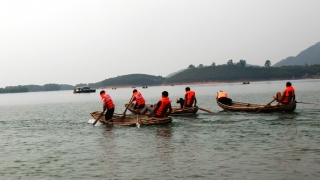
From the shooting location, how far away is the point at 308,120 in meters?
24.7

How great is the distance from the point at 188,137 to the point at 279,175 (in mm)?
8616

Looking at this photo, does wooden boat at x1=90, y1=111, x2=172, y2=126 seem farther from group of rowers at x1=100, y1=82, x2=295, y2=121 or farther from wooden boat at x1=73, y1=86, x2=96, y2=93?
wooden boat at x1=73, y1=86, x2=96, y2=93

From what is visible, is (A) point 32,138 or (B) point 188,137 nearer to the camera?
(B) point 188,137

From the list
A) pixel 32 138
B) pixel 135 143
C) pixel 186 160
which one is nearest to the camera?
pixel 186 160

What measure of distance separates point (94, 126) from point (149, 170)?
1445cm

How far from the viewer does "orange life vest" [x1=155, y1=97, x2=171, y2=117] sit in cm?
2394

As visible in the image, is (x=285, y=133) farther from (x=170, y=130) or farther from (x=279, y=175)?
(x=279, y=175)

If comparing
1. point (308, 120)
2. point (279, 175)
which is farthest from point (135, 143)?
point (308, 120)

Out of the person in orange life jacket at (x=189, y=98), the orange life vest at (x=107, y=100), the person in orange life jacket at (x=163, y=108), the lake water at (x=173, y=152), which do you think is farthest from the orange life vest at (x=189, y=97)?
the orange life vest at (x=107, y=100)

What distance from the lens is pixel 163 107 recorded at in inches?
950

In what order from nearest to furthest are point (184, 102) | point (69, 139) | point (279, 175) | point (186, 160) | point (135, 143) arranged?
point (279, 175) < point (186, 160) < point (135, 143) < point (69, 139) < point (184, 102)

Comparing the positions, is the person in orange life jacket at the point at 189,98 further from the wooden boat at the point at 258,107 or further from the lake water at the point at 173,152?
the lake water at the point at 173,152

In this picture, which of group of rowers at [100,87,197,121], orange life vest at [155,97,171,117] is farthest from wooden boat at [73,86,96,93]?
orange life vest at [155,97,171,117]

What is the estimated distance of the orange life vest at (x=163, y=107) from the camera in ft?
78.5
